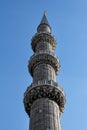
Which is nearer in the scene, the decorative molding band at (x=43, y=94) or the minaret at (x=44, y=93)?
the minaret at (x=44, y=93)

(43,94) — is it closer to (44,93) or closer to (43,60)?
(44,93)

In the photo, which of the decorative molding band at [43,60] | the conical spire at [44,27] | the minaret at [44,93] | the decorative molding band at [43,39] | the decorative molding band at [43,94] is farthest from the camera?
the conical spire at [44,27]

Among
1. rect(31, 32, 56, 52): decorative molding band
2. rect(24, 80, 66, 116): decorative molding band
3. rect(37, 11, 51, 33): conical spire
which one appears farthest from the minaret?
rect(37, 11, 51, 33): conical spire

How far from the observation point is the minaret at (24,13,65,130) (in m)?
28.2

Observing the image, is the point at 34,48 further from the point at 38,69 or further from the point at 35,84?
the point at 35,84

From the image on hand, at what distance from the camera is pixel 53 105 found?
29859 millimetres

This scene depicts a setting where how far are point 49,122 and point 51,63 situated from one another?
9.00 m

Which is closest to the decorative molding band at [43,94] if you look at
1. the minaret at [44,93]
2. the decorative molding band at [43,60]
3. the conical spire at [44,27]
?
the minaret at [44,93]

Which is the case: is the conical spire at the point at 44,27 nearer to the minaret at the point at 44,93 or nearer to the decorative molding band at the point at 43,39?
the decorative molding band at the point at 43,39

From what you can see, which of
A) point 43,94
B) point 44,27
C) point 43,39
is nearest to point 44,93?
point 43,94

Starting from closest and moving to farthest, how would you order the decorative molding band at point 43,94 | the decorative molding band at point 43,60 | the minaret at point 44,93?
the minaret at point 44,93 < the decorative molding band at point 43,94 < the decorative molding band at point 43,60

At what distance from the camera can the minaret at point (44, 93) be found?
2819 cm

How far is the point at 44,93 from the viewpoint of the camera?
30.4 m

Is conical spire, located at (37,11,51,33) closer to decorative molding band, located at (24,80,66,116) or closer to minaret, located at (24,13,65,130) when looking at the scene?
minaret, located at (24,13,65,130)
